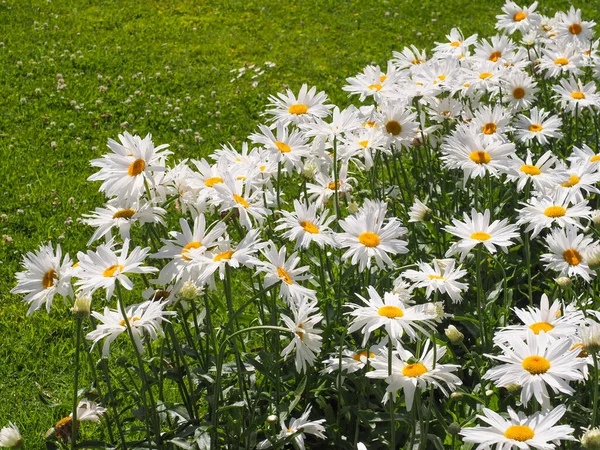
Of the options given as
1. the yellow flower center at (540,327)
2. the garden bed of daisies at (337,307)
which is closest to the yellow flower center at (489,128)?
the garden bed of daisies at (337,307)

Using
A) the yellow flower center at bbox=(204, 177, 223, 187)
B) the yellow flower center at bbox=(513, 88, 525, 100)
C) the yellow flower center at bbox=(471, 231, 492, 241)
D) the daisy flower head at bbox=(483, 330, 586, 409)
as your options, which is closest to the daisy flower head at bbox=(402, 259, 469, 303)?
the yellow flower center at bbox=(471, 231, 492, 241)

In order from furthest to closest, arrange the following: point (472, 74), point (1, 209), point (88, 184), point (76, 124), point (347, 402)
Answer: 1. point (76, 124)
2. point (88, 184)
3. point (1, 209)
4. point (472, 74)
5. point (347, 402)

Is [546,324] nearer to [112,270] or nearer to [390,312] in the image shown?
[390,312]

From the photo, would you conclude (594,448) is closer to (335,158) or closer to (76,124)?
(335,158)

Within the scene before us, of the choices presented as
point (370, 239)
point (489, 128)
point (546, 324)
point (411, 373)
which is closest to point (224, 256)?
point (370, 239)

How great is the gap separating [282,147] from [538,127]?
158 centimetres

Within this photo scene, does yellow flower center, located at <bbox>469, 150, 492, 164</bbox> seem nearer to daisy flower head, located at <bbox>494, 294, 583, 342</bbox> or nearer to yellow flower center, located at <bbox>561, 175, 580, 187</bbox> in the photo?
yellow flower center, located at <bbox>561, 175, 580, 187</bbox>

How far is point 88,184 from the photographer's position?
236 inches

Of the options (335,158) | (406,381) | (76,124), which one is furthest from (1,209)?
(406,381)

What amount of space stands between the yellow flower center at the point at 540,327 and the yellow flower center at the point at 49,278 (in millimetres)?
1423

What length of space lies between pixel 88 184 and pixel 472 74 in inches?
125

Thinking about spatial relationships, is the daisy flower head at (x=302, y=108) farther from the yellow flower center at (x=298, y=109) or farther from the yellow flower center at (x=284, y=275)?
the yellow flower center at (x=284, y=275)

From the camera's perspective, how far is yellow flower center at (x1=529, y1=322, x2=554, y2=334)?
7.35 ft

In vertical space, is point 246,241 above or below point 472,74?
below
